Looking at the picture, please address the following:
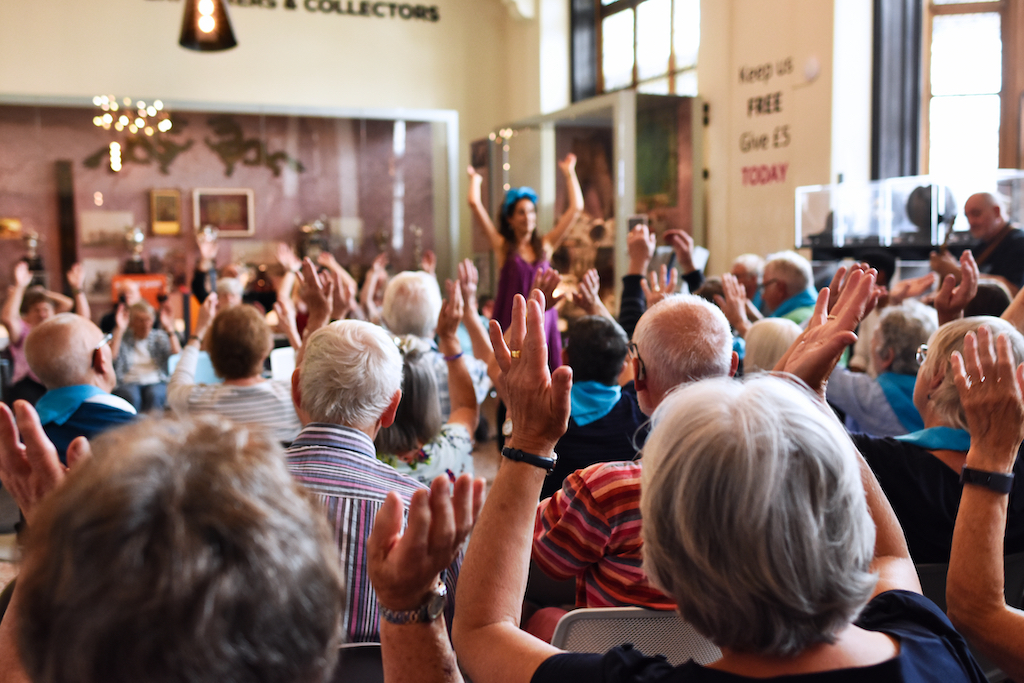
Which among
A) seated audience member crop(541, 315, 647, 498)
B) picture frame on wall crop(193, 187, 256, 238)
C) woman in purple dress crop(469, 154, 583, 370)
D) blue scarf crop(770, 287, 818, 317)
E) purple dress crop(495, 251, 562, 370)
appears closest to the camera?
seated audience member crop(541, 315, 647, 498)

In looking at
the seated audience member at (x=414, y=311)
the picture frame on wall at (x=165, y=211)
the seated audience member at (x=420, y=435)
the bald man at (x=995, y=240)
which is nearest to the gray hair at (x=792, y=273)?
the bald man at (x=995, y=240)

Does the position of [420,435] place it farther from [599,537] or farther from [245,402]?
[599,537]

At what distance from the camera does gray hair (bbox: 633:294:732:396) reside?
1871 millimetres

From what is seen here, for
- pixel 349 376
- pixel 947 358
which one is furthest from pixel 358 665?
pixel 947 358

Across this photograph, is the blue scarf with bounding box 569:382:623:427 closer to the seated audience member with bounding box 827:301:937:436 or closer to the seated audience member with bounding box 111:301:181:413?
the seated audience member with bounding box 827:301:937:436

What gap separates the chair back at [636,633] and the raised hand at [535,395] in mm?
379

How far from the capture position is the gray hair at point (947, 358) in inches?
69.8

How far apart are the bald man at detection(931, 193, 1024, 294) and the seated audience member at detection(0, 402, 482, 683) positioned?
418 centimetres

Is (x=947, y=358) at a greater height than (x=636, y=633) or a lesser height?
greater

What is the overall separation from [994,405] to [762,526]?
2.06ft

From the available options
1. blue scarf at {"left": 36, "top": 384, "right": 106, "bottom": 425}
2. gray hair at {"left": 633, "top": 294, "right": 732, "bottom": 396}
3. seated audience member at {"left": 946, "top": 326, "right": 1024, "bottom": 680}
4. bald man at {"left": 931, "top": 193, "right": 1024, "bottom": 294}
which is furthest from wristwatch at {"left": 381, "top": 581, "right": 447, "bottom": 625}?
bald man at {"left": 931, "top": 193, "right": 1024, "bottom": 294}

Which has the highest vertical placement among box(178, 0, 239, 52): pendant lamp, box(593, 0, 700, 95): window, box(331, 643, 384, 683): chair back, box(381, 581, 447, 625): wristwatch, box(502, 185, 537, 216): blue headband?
box(593, 0, 700, 95): window

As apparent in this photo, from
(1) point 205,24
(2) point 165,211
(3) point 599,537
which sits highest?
(1) point 205,24

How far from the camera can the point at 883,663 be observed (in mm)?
889
